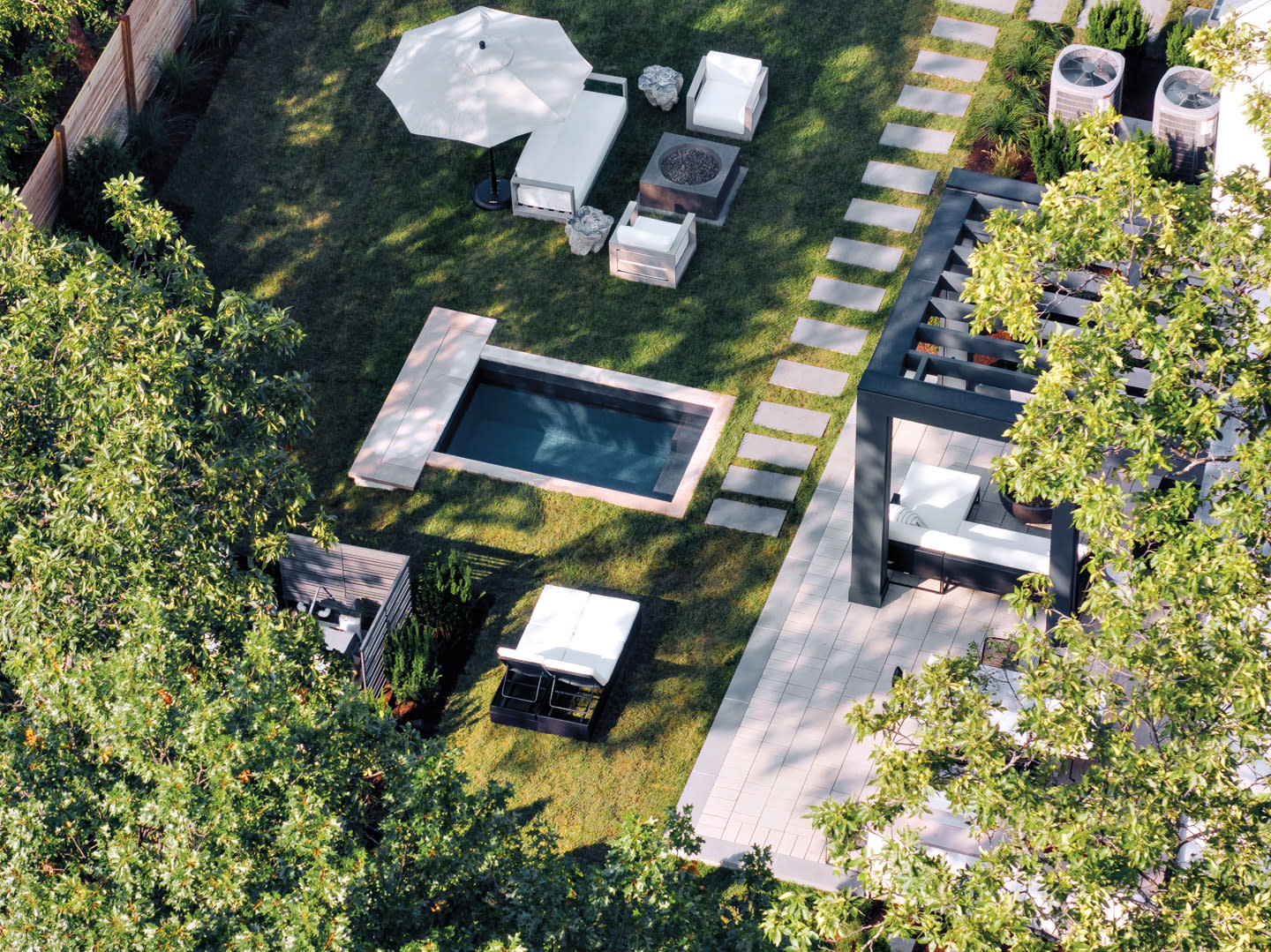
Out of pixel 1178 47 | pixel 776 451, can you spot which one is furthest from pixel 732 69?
pixel 776 451

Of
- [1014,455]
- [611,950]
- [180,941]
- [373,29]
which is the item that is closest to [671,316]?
[373,29]

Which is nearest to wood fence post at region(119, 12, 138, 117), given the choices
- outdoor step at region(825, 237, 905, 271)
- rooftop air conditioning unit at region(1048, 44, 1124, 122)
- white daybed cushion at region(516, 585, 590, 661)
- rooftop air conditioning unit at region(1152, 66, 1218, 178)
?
outdoor step at region(825, 237, 905, 271)

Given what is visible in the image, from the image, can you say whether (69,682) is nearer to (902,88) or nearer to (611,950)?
(611,950)

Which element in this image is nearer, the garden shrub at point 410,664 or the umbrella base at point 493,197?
the garden shrub at point 410,664

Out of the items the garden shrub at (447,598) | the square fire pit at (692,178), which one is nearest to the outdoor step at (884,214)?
the square fire pit at (692,178)

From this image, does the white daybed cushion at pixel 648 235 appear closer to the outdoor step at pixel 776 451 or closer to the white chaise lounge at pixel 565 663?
the outdoor step at pixel 776 451

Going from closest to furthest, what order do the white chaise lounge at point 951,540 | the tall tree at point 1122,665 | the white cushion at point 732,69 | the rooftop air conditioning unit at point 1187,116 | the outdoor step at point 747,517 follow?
the tall tree at point 1122,665
the white chaise lounge at point 951,540
the outdoor step at point 747,517
the rooftop air conditioning unit at point 1187,116
the white cushion at point 732,69

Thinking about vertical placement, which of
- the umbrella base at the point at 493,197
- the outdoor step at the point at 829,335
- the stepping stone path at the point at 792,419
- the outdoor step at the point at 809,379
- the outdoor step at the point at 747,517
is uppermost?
the umbrella base at the point at 493,197
